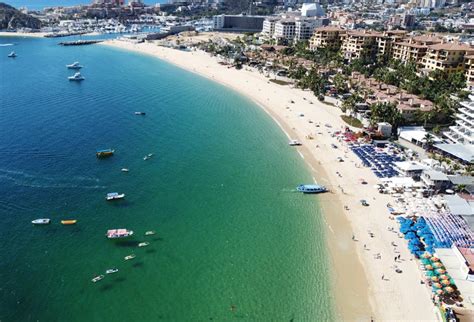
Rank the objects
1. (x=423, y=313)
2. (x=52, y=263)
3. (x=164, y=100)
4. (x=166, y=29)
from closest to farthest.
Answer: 1. (x=423, y=313)
2. (x=52, y=263)
3. (x=164, y=100)
4. (x=166, y=29)

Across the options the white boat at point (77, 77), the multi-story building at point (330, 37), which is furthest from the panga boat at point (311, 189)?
the multi-story building at point (330, 37)

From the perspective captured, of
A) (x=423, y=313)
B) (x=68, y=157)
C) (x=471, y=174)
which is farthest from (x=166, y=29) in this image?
(x=423, y=313)

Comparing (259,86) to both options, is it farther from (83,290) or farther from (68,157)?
(83,290)

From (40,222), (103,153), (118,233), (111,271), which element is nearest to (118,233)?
(118,233)

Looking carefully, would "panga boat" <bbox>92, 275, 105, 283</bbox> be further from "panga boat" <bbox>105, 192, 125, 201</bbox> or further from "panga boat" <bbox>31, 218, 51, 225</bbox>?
"panga boat" <bbox>105, 192, 125, 201</bbox>

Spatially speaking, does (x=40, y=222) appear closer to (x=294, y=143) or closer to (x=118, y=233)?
(x=118, y=233)

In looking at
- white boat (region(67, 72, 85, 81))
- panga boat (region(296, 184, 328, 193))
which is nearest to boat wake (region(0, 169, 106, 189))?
panga boat (region(296, 184, 328, 193))

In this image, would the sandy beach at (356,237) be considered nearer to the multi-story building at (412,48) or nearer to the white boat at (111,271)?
the white boat at (111,271)
